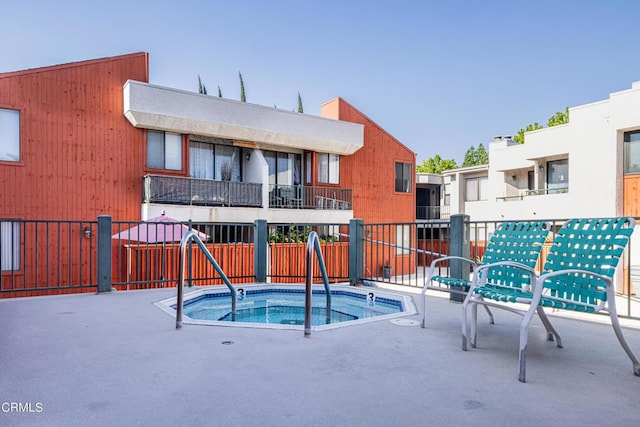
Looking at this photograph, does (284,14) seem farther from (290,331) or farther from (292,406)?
(292,406)

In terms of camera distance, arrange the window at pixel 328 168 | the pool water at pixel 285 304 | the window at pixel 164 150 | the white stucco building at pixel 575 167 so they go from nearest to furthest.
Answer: the pool water at pixel 285 304
the window at pixel 164 150
the white stucco building at pixel 575 167
the window at pixel 328 168

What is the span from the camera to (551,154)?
16891 mm

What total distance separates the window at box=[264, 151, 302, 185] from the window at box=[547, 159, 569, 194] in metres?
11.2

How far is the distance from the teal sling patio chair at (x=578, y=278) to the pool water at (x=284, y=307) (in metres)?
2.31

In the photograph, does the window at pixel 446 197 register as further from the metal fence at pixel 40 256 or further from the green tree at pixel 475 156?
the green tree at pixel 475 156

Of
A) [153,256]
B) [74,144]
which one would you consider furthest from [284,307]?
[74,144]

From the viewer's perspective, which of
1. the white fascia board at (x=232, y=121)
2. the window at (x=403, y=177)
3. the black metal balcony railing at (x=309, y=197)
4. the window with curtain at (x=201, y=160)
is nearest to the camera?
the white fascia board at (x=232, y=121)

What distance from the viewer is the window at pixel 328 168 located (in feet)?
51.8

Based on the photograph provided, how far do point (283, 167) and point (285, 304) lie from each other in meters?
9.96

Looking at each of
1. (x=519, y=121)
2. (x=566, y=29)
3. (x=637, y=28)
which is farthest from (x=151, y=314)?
(x=519, y=121)

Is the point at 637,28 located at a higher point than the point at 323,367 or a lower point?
higher

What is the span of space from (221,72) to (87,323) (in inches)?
684

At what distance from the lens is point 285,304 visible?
5926mm

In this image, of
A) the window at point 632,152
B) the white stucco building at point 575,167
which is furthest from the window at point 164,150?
the window at point 632,152
